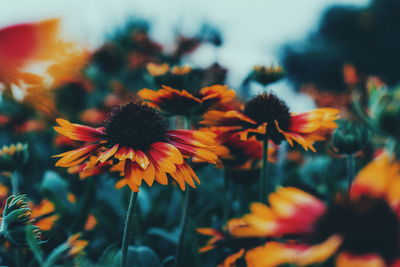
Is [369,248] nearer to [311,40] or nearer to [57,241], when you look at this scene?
[57,241]

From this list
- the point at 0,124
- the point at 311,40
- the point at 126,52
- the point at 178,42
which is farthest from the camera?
the point at 311,40

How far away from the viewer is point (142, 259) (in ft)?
2.15

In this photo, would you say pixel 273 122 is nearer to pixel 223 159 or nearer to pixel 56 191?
pixel 223 159

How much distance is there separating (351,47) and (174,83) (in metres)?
6.71

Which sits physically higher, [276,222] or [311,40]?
[311,40]

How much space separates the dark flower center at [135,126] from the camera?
579mm

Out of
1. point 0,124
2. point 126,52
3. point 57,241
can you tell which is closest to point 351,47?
point 126,52

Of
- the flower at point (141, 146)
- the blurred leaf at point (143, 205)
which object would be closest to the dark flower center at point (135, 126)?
the flower at point (141, 146)

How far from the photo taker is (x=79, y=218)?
2.64 ft

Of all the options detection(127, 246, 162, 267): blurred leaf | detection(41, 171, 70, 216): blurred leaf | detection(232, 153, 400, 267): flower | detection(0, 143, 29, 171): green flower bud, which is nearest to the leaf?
detection(41, 171, 70, 216): blurred leaf

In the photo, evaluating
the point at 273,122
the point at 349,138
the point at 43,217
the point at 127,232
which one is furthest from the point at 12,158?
the point at 349,138

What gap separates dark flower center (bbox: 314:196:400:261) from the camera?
321mm

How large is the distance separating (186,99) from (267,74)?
10.7 inches

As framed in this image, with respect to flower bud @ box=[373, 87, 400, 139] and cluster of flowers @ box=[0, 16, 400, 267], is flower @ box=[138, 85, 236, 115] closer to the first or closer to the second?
cluster of flowers @ box=[0, 16, 400, 267]
